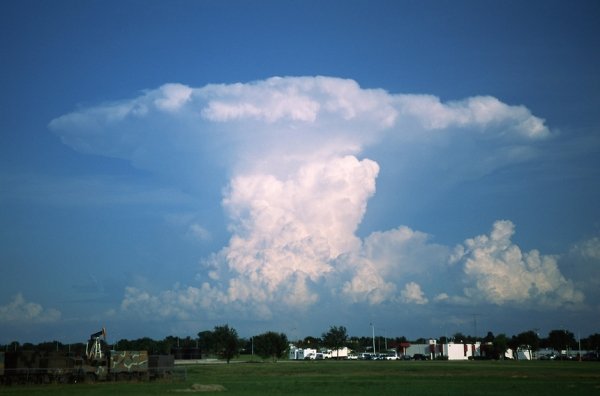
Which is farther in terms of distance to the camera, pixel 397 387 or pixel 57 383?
pixel 57 383

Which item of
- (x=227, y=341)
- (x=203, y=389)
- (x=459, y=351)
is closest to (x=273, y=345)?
(x=227, y=341)

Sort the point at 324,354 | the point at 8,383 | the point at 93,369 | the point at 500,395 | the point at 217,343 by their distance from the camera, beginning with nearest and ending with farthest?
the point at 500,395, the point at 8,383, the point at 93,369, the point at 217,343, the point at 324,354

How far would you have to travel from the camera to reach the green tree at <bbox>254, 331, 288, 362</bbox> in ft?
525

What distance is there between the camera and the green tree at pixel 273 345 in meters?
160

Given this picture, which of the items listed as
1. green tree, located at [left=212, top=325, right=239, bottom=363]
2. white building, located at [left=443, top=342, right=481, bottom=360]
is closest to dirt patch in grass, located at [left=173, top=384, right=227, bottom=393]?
green tree, located at [left=212, top=325, right=239, bottom=363]

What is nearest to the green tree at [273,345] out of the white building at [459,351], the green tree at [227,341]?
the green tree at [227,341]

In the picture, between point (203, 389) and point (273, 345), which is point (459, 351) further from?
point (203, 389)

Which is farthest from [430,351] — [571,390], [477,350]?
[571,390]

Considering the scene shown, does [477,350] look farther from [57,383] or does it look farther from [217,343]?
[57,383]

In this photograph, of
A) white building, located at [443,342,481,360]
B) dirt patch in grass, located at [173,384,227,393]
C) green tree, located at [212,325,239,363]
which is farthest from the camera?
white building, located at [443,342,481,360]

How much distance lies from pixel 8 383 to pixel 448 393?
38520mm

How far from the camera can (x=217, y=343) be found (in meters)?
158

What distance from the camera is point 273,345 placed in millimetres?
159750

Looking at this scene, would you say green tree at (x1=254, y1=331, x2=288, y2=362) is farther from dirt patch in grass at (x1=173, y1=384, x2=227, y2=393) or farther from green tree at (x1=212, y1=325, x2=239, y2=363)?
dirt patch in grass at (x1=173, y1=384, x2=227, y2=393)
